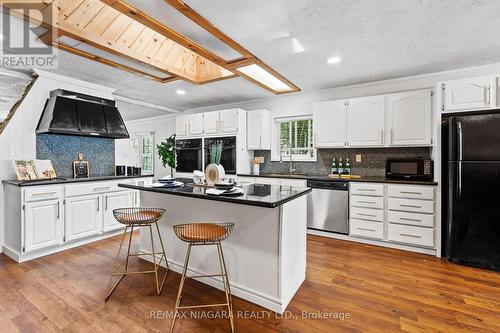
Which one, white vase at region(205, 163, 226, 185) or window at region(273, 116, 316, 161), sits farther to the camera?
window at region(273, 116, 316, 161)

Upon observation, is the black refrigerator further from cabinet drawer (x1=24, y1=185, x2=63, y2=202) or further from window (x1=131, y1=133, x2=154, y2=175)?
window (x1=131, y1=133, x2=154, y2=175)

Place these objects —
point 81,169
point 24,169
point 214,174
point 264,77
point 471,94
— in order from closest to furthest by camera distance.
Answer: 1. point 214,174
2. point 471,94
3. point 24,169
4. point 264,77
5. point 81,169

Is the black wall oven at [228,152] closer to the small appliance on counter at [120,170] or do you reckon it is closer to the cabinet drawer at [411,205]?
the small appliance on counter at [120,170]

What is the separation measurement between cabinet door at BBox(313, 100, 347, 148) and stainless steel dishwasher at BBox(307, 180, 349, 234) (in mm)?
704

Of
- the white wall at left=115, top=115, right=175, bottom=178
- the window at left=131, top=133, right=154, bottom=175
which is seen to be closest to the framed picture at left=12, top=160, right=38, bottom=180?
the white wall at left=115, top=115, right=175, bottom=178

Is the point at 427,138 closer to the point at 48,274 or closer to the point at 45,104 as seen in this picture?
the point at 48,274

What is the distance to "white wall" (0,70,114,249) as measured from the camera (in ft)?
Result: 10.1

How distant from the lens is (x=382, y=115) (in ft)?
11.6

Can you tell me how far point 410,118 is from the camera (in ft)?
11.0

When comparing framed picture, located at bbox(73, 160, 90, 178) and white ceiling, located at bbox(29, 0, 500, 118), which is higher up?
white ceiling, located at bbox(29, 0, 500, 118)

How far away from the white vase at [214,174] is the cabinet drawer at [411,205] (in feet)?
7.71

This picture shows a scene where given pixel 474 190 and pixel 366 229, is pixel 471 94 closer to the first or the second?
pixel 474 190

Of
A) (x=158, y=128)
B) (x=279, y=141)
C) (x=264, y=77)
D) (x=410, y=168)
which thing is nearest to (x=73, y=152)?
(x=264, y=77)

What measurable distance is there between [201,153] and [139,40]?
248cm
